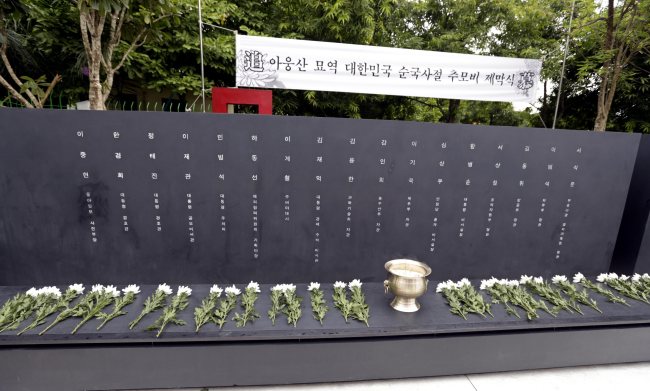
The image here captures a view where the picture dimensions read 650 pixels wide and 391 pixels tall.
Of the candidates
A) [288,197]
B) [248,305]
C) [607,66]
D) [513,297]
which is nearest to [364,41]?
[607,66]

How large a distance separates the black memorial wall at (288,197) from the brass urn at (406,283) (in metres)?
0.34

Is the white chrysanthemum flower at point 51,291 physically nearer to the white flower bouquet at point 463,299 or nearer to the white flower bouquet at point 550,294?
the white flower bouquet at point 463,299

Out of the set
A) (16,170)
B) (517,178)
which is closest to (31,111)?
(16,170)

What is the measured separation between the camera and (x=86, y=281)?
1994mm

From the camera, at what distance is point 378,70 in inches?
111

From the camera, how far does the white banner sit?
261 cm

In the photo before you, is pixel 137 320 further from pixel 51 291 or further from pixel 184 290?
pixel 51 291

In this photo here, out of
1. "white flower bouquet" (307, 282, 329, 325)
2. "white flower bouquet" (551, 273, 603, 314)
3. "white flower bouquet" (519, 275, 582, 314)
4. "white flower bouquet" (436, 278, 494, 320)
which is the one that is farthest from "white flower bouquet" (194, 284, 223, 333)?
"white flower bouquet" (551, 273, 603, 314)

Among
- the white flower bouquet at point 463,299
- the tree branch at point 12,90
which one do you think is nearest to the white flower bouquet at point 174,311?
the white flower bouquet at point 463,299

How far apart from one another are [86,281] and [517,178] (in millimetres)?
2890

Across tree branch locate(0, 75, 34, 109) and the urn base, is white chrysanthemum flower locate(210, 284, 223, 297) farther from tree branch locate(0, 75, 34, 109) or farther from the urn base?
tree branch locate(0, 75, 34, 109)

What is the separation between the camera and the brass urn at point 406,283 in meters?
1.72

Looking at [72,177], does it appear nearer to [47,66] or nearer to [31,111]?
[31,111]

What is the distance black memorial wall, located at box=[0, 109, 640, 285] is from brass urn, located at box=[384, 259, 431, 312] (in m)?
0.34
